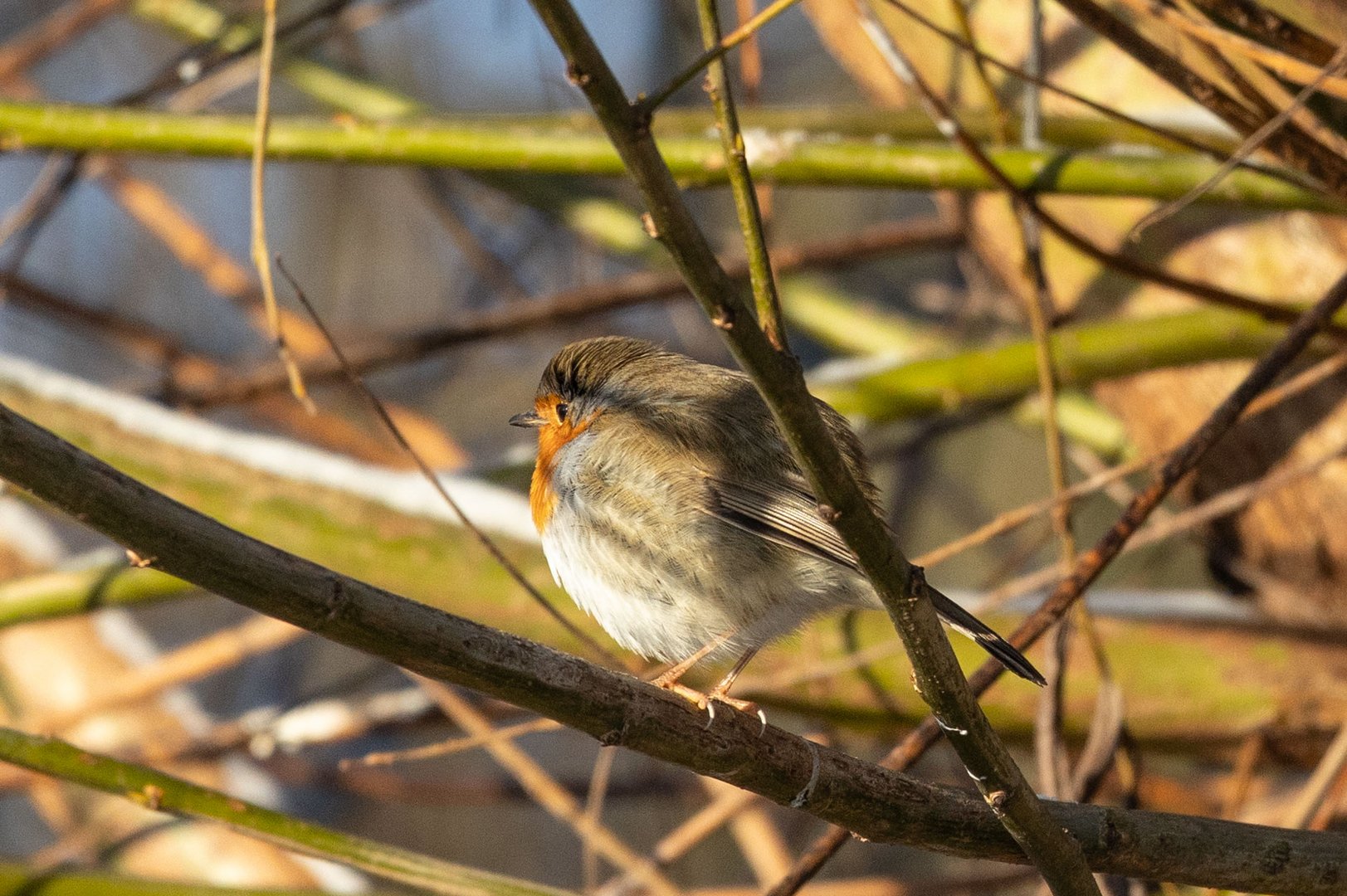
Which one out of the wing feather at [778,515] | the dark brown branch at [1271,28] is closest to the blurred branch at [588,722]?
the wing feather at [778,515]

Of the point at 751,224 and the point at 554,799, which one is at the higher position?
the point at 554,799

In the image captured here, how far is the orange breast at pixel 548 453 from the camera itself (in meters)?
2.42

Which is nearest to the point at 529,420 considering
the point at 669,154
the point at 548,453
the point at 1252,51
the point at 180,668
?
the point at 548,453

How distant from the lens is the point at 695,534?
7.22 feet

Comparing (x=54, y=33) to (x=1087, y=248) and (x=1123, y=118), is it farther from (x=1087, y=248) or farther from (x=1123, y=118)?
(x=1123, y=118)

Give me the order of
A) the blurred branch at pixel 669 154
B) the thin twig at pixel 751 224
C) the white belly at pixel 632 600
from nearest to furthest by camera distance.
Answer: the thin twig at pixel 751 224
the white belly at pixel 632 600
the blurred branch at pixel 669 154

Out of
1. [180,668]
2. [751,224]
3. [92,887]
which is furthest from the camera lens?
[180,668]

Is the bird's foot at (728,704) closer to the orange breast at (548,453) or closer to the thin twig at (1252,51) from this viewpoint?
the orange breast at (548,453)

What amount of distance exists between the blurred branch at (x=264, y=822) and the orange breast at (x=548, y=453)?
2.11 feet

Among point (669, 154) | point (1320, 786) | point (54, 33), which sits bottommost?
point (1320, 786)

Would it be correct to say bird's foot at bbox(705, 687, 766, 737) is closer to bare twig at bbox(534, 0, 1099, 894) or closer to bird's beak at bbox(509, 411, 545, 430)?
bare twig at bbox(534, 0, 1099, 894)

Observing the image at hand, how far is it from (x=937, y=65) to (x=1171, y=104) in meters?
0.72

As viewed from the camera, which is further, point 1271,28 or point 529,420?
point 529,420

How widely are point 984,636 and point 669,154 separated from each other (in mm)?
1151
